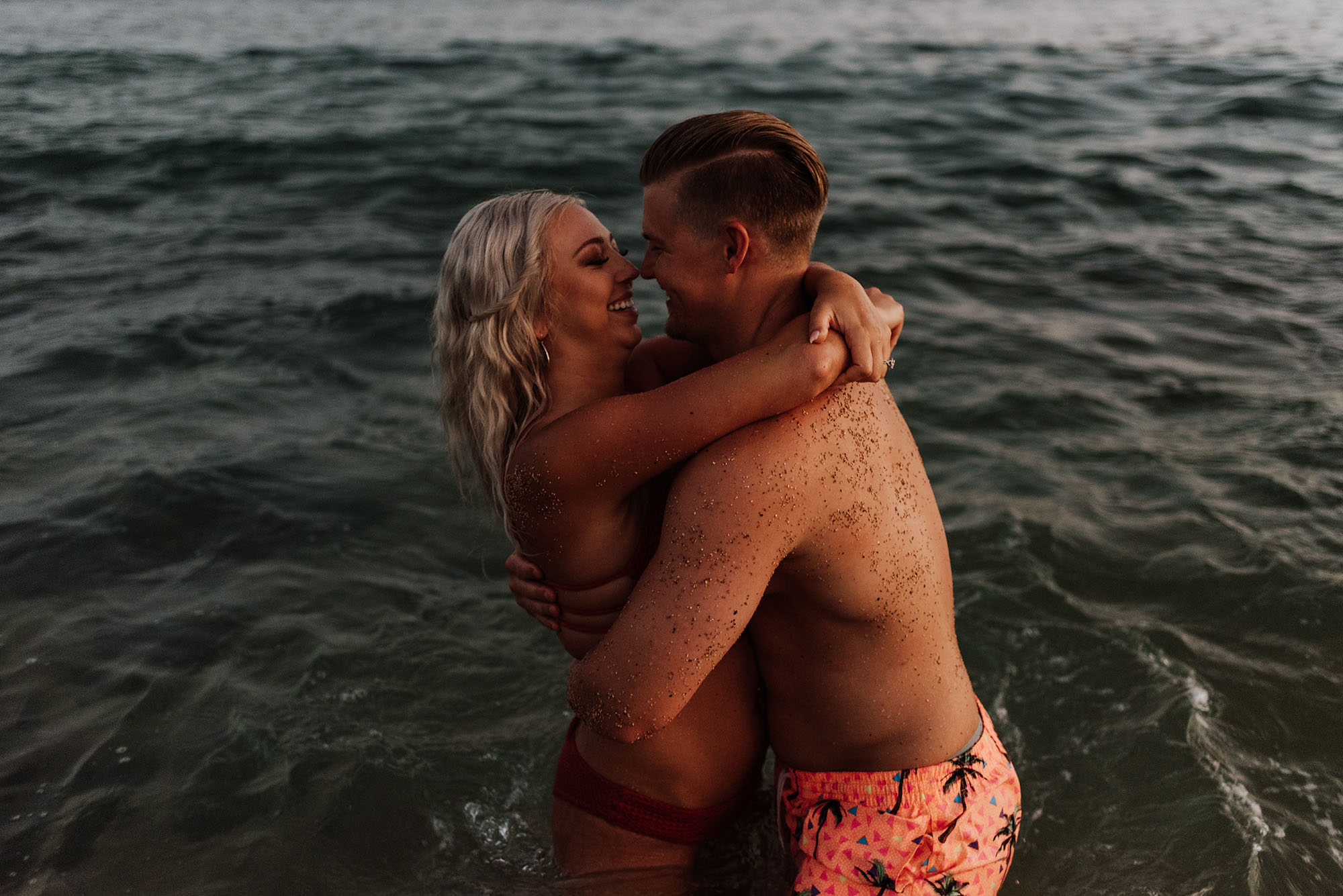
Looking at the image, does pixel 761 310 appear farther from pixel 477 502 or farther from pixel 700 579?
pixel 477 502

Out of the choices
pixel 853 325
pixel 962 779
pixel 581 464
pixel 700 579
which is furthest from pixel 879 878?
pixel 853 325

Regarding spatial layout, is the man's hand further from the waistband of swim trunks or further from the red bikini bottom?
the waistband of swim trunks

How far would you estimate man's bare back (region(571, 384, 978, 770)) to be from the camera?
2.46 m

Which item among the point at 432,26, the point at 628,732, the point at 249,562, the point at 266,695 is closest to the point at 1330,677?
the point at 628,732

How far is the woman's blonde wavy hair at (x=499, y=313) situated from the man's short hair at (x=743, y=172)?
1.49 feet

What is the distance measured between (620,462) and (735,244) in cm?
61

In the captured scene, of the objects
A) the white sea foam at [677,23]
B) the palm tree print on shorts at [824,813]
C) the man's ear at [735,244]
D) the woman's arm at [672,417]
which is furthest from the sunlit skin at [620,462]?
the white sea foam at [677,23]

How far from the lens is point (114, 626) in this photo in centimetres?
504

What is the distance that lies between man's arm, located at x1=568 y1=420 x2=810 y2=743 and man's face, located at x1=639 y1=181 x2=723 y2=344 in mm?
426

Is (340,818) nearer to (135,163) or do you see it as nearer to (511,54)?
(135,163)

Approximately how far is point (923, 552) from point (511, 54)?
1755cm

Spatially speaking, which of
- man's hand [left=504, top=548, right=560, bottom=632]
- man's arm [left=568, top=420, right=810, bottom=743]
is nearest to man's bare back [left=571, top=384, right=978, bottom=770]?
man's arm [left=568, top=420, right=810, bottom=743]

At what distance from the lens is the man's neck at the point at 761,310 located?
109 inches

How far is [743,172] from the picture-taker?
2646 mm
